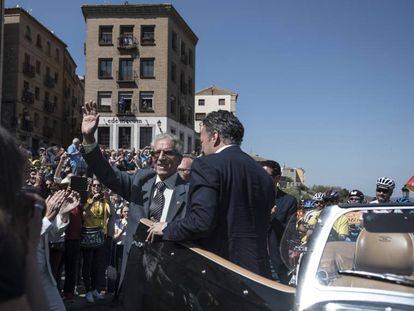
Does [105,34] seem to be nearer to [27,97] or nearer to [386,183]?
[27,97]

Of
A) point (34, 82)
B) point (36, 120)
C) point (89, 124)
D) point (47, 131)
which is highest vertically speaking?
point (34, 82)

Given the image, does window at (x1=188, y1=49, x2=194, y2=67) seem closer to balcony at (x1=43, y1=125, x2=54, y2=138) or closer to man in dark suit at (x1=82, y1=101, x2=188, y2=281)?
balcony at (x1=43, y1=125, x2=54, y2=138)

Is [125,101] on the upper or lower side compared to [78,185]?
upper

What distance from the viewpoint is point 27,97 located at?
45312 millimetres

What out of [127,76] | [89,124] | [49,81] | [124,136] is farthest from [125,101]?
[89,124]

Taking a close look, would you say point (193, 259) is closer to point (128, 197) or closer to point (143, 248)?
point (143, 248)

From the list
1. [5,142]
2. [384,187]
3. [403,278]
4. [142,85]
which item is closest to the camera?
[5,142]

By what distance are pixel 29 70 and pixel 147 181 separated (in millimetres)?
45903

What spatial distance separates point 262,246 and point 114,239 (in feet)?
20.6

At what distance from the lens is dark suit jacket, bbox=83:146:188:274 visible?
3963 mm

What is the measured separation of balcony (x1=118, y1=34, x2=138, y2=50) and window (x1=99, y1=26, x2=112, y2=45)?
3.36ft

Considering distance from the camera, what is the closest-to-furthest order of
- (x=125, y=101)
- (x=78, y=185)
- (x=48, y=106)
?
(x=78, y=185) < (x=125, y=101) < (x=48, y=106)

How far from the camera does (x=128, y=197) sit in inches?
167

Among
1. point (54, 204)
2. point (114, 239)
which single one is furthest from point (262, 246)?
point (114, 239)
